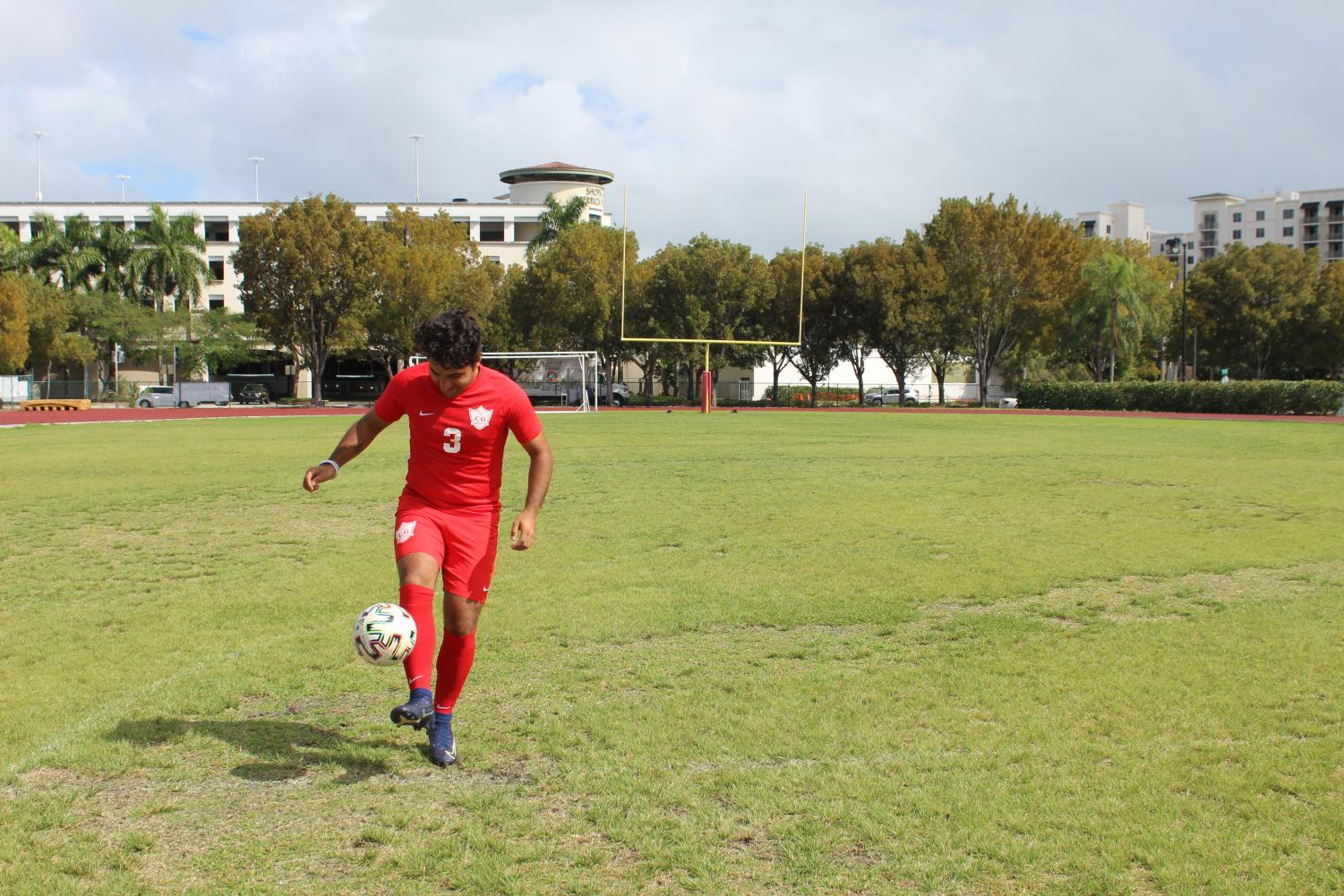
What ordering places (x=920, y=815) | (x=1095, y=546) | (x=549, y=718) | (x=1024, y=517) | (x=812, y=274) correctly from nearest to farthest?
(x=920, y=815) → (x=549, y=718) → (x=1095, y=546) → (x=1024, y=517) → (x=812, y=274)

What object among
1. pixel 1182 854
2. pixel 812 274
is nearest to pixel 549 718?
pixel 1182 854

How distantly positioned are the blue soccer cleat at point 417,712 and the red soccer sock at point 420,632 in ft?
0.14

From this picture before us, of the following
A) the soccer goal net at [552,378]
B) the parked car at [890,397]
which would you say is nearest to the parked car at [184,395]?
the soccer goal net at [552,378]

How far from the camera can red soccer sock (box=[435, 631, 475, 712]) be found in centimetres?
487

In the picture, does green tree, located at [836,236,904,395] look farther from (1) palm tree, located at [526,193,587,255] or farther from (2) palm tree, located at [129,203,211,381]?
(2) palm tree, located at [129,203,211,381]

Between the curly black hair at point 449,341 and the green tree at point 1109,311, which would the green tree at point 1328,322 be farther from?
the curly black hair at point 449,341

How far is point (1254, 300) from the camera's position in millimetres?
68125

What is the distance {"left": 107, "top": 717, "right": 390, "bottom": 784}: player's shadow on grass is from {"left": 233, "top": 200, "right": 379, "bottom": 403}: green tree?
167ft

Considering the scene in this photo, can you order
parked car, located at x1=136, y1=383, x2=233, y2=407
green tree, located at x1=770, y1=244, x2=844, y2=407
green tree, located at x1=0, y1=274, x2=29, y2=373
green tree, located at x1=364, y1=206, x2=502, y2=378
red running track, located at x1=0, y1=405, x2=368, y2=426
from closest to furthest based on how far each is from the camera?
red running track, located at x1=0, y1=405, x2=368, y2=426, green tree, located at x1=0, y1=274, x2=29, y2=373, parked car, located at x1=136, y1=383, x2=233, y2=407, green tree, located at x1=364, y1=206, x2=502, y2=378, green tree, located at x1=770, y1=244, x2=844, y2=407

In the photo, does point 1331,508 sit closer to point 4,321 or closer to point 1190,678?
point 1190,678

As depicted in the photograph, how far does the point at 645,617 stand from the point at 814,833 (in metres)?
3.56

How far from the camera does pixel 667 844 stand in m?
3.87

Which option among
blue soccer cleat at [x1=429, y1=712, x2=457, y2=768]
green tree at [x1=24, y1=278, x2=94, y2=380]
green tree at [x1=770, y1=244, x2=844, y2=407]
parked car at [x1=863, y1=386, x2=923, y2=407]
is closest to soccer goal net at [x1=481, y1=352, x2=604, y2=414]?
green tree at [x1=770, y1=244, x2=844, y2=407]

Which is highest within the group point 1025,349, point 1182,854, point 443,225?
point 443,225
